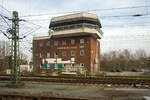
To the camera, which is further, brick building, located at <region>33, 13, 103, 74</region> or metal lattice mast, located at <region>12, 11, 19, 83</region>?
brick building, located at <region>33, 13, 103, 74</region>

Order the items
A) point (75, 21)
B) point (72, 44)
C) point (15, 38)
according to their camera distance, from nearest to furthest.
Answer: point (15, 38)
point (75, 21)
point (72, 44)

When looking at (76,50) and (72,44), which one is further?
(72,44)

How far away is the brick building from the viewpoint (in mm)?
36031

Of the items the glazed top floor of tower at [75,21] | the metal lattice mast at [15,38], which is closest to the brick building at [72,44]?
the glazed top floor of tower at [75,21]

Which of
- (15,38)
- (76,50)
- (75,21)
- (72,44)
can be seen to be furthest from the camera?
(72,44)

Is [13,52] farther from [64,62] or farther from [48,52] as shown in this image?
[48,52]

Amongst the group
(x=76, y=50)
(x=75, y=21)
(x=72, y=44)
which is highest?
(x=75, y=21)

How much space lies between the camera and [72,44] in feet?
127

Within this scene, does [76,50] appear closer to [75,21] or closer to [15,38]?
[75,21]

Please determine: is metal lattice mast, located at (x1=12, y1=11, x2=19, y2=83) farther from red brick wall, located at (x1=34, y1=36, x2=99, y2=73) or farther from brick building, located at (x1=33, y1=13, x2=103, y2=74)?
red brick wall, located at (x1=34, y1=36, x2=99, y2=73)

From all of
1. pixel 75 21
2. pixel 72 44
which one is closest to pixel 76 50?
pixel 72 44

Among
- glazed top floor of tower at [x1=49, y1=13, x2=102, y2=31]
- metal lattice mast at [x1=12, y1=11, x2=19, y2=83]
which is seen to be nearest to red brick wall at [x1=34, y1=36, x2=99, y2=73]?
glazed top floor of tower at [x1=49, y1=13, x2=102, y2=31]

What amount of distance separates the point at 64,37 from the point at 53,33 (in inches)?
134

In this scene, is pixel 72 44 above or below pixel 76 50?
above
